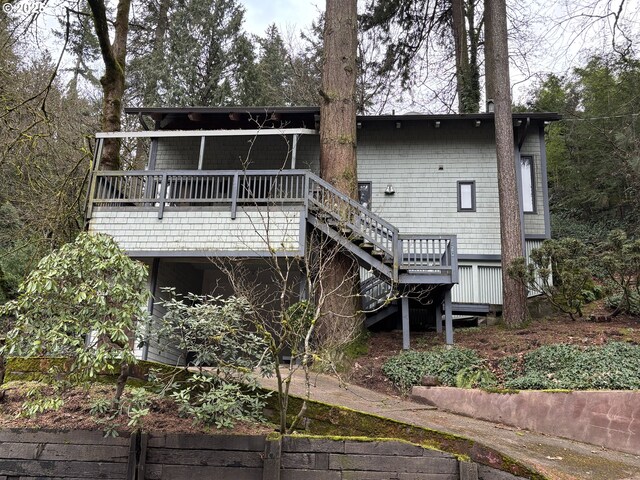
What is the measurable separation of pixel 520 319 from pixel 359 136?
6.57 m

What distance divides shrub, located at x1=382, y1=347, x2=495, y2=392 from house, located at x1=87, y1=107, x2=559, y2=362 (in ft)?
3.00

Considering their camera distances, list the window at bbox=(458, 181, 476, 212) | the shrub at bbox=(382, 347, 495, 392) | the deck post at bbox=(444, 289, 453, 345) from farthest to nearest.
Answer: the window at bbox=(458, 181, 476, 212) → the deck post at bbox=(444, 289, 453, 345) → the shrub at bbox=(382, 347, 495, 392)

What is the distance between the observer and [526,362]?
27.3 ft

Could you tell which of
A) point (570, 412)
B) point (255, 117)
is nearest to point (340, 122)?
point (255, 117)

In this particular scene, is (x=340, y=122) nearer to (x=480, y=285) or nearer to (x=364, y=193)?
(x=364, y=193)

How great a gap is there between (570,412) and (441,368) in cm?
242

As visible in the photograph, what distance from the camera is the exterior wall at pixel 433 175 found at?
1338 centimetres

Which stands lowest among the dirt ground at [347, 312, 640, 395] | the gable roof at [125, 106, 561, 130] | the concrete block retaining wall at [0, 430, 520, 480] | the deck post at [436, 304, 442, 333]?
the concrete block retaining wall at [0, 430, 520, 480]

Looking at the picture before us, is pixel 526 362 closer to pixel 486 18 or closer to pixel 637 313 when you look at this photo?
pixel 637 313

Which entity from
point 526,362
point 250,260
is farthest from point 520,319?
point 250,260

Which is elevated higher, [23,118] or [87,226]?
[23,118]

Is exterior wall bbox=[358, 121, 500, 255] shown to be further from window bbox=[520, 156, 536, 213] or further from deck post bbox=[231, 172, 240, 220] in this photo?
deck post bbox=[231, 172, 240, 220]

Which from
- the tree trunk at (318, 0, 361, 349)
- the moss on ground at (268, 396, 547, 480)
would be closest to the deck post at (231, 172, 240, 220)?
the tree trunk at (318, 0, 361, 349)

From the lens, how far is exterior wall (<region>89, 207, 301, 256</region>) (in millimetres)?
10344
